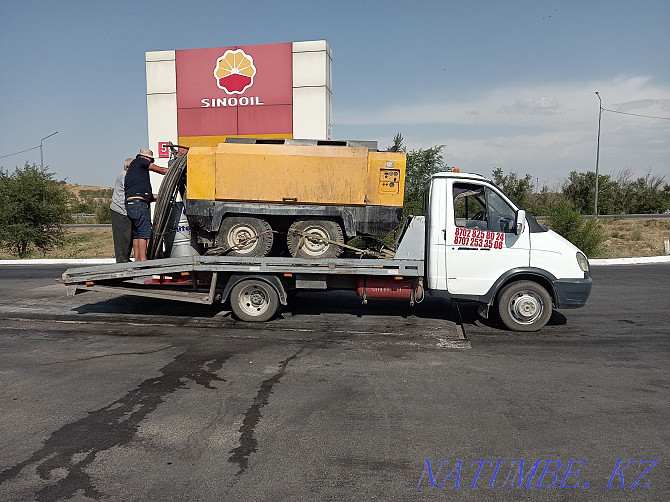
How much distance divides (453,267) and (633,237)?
23.6 m

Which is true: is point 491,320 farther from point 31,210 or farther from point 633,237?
point 633,237

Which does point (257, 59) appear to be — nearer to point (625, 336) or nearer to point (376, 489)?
point (625, 336)

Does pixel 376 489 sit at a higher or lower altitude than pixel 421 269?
lower

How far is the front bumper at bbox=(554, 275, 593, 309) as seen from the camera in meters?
7.44

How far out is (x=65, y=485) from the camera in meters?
3.49

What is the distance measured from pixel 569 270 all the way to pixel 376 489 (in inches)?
204

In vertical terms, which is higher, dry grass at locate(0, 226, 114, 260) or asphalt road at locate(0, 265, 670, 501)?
dry grass at locate(0, 226, 114, 260)

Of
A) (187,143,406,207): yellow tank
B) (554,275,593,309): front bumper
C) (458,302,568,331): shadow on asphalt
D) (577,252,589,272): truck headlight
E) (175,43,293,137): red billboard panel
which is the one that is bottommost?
(458,302,568,331): shadow on asphalt

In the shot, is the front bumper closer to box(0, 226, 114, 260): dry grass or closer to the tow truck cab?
the tow truck cab

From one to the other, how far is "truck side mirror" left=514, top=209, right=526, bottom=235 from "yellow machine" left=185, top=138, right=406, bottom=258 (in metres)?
1.64

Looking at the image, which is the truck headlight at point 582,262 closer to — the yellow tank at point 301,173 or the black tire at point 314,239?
the yellow tank at point 301,173

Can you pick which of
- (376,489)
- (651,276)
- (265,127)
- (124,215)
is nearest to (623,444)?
(376,489)

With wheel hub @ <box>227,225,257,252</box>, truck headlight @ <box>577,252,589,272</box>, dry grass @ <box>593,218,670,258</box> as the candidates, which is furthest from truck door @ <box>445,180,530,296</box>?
dry grass @ <box>593,218,670,258</box>

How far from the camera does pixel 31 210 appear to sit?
2167 centimetres
